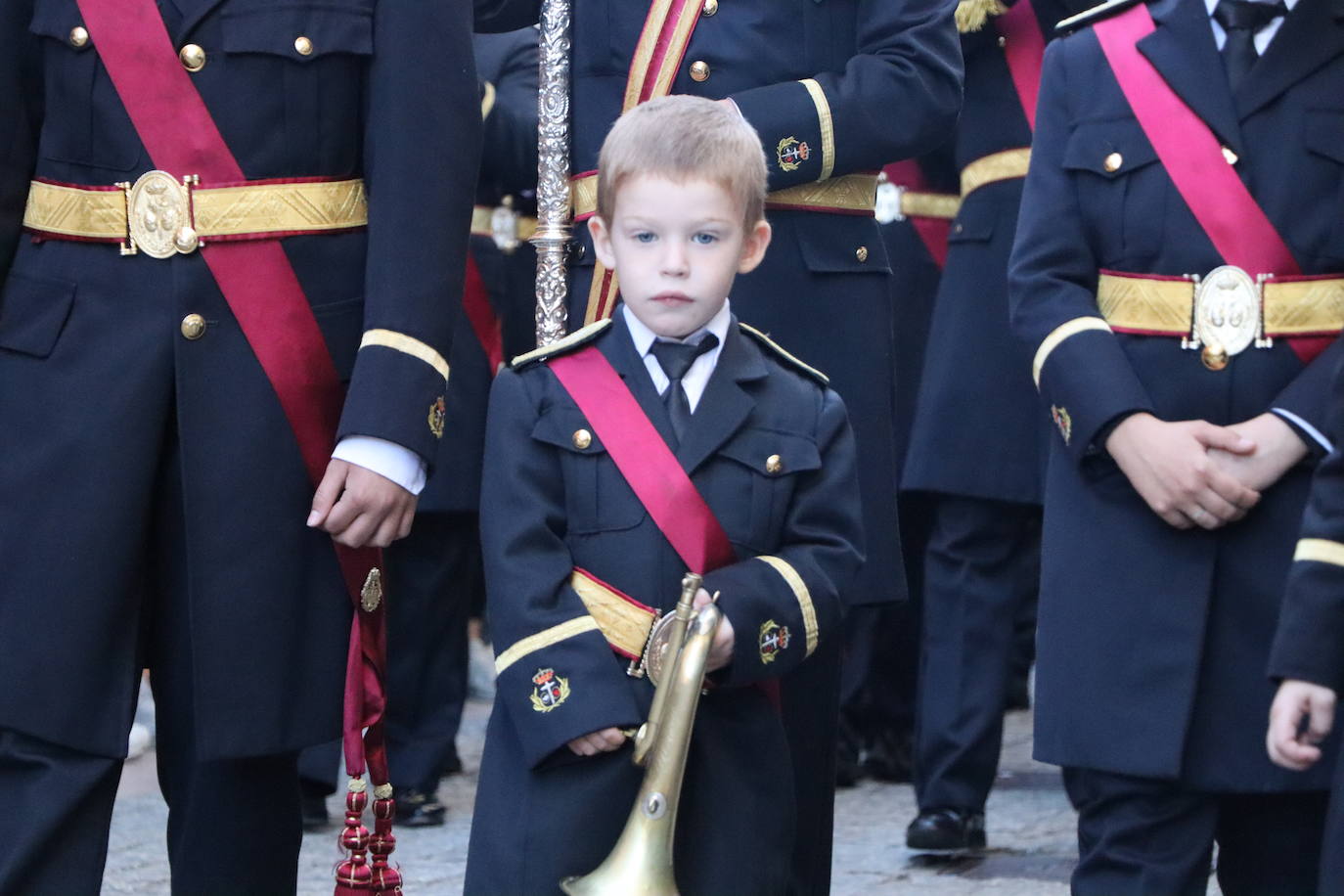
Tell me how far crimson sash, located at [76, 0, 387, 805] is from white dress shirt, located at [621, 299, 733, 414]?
53 cm

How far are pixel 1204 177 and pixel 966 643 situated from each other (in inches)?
74.9

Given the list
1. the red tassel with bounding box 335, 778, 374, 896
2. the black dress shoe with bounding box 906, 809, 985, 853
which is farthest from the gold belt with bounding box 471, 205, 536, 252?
the red tassel with bounding box 335, 778, 374, 896

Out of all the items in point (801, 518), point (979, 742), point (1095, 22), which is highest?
point (1095, 22)

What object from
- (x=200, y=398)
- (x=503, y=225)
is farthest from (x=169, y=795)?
(x=503, y=225)

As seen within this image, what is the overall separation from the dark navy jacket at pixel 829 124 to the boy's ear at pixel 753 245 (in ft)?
1.87

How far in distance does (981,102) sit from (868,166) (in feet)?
4.84

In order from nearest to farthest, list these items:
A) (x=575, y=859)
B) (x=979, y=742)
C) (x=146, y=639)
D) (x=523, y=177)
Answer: (x=575, y=859) < (x=146, y=639) < (x=979, y=742) < (x=523, y=177)

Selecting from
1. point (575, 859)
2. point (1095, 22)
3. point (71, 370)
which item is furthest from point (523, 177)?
point (575, 859)

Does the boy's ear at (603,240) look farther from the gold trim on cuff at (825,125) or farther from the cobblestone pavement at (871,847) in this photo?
the cobblestone pavement at (871,847)

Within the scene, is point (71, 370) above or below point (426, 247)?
below

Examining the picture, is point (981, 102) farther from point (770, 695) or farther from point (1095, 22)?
point (770, 695)

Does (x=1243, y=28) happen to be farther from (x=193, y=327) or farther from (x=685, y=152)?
(x=193, y=327)

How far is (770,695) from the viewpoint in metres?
3.38

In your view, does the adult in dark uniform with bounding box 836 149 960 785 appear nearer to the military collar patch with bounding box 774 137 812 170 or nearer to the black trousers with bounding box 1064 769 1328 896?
the military collar patch with bounding box 774 137 812 170
